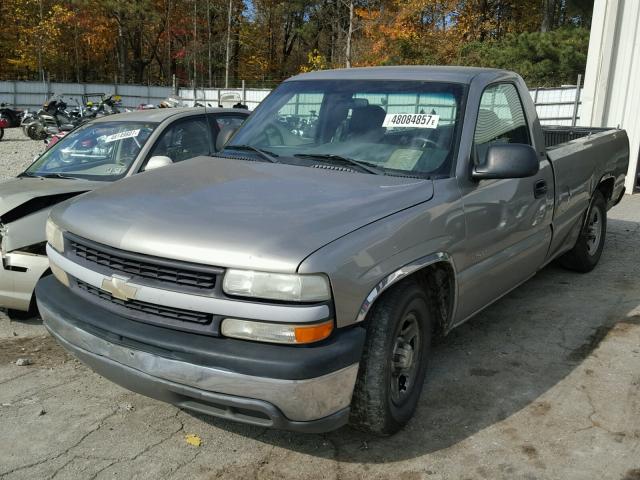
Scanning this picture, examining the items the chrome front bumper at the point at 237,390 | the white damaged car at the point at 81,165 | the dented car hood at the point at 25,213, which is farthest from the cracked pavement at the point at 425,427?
the dented car hood at the point at 25,213

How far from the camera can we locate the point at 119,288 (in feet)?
9.00

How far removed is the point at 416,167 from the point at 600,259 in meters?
4.04

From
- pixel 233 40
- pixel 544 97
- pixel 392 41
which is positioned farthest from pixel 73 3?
pixel 544 97

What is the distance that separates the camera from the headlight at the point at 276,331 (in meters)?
2.47


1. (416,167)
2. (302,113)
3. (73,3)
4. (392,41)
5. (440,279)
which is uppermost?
(73,3)

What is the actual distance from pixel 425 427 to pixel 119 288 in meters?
1.74

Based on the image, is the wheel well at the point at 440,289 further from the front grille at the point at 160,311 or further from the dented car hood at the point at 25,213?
the dented car hood at the point at 25,213

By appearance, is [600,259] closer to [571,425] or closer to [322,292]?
[571,425]

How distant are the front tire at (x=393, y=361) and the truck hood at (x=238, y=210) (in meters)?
0.43

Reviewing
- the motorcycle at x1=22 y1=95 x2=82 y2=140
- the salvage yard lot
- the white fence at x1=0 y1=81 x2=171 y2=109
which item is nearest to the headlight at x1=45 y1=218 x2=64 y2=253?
the salvage yard lot

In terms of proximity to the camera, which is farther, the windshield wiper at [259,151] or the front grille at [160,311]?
the windshield wiper at [259,151]

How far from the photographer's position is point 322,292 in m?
2.47

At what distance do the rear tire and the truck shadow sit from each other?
117mm

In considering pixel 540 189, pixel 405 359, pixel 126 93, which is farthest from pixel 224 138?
pixel 126 93
